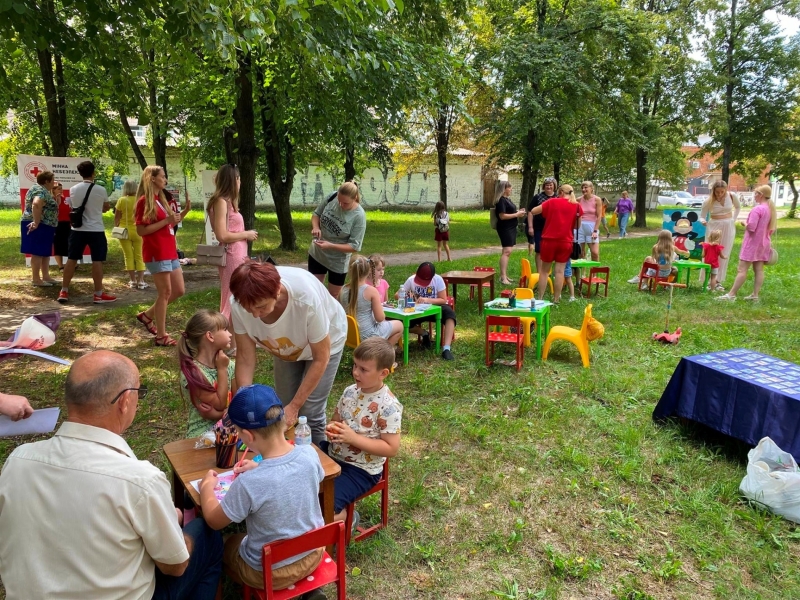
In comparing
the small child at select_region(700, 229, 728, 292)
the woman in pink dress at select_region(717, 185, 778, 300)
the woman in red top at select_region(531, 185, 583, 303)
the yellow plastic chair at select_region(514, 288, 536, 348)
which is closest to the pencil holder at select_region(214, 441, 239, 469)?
the yellow plastic chair at select_region(514, 288, 536, 348)

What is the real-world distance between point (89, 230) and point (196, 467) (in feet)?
21.9

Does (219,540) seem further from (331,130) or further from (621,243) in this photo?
(621,243)

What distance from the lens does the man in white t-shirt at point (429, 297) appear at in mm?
6500

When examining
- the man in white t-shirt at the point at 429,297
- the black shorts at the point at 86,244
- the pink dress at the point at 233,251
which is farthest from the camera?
the black shorts at the point at 86,244

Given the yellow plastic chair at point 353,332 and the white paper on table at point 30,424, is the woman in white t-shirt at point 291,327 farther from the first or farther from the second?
the yellow plastic chair at point 353,332

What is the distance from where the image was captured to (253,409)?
220cm

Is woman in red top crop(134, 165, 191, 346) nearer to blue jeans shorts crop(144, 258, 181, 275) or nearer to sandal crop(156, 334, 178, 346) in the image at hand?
blue jeans shorts crop(144, 258, 181, 275)

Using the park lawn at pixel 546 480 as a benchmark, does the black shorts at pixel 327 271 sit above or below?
above

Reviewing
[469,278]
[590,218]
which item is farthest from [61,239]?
[590,218]

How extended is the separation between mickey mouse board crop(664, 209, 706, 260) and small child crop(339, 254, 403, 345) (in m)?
5.99

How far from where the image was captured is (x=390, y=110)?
9531 millimetres

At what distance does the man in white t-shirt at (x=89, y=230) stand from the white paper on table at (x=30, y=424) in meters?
6.30

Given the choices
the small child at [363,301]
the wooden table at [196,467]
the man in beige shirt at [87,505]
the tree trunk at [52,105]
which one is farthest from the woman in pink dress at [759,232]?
the tree trunk at [52,105]

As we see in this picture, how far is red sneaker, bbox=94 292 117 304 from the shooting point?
8180 mm
